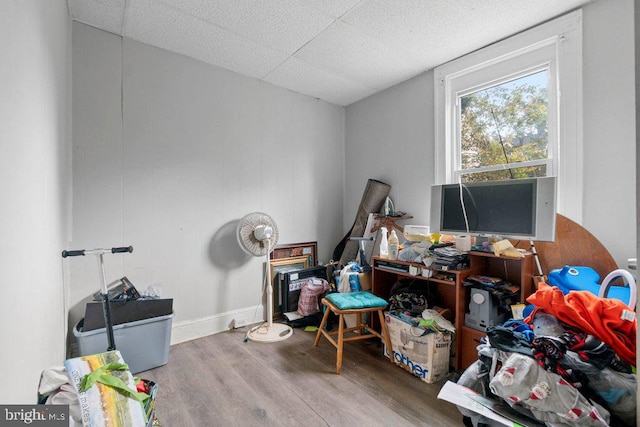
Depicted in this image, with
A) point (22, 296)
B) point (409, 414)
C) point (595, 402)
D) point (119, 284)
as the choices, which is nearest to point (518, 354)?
point (595, 402)

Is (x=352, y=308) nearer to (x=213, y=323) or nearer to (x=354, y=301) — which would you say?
(x=354, y=301)

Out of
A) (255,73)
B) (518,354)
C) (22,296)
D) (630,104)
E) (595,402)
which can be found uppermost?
(255,73)

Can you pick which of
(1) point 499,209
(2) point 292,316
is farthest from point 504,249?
(2) point 292,316

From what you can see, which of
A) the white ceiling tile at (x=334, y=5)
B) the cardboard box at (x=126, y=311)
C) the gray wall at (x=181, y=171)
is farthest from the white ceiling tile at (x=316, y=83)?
the cardboard box at (x=126, y=311)

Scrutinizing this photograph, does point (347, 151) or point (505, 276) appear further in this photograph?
point (347, 151)

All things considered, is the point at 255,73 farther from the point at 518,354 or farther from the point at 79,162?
the point at 518,354

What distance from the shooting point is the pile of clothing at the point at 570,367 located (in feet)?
3.83

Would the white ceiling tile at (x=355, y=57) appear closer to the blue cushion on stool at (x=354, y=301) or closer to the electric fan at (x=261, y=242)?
the electric fan at (x=261, y=242)

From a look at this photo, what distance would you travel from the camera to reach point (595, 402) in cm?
120

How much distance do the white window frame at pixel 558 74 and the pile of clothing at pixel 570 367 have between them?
97 centimetres

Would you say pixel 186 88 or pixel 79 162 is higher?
pixel 186 88

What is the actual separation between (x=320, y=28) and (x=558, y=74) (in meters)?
1.74

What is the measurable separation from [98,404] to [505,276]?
8.18ft

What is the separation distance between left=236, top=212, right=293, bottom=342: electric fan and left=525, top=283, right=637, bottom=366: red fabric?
6.63ft
